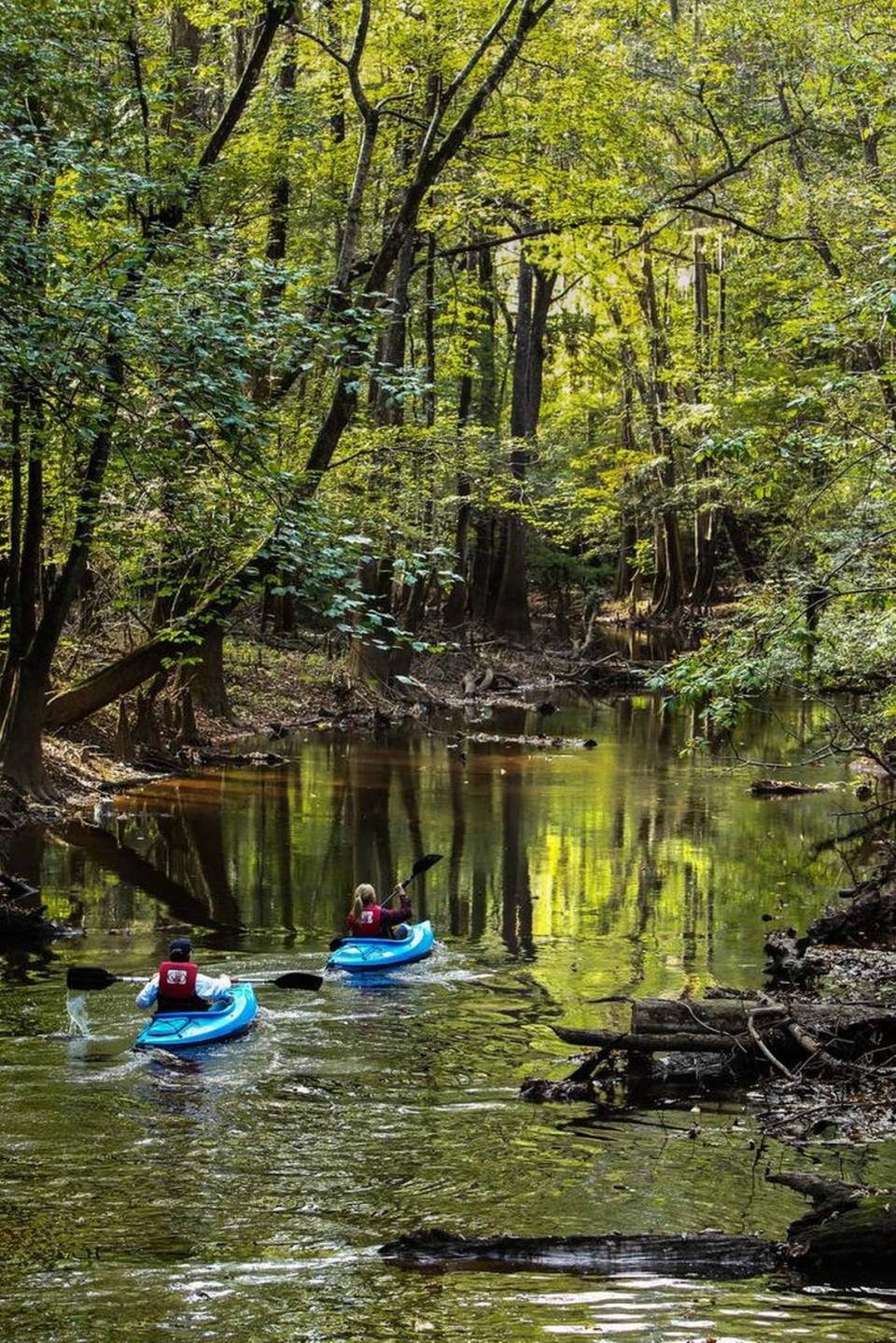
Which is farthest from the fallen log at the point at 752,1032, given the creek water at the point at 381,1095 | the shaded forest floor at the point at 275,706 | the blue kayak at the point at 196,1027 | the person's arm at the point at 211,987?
the shaded forest floor at the point at 275,706

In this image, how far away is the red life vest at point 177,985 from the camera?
10836mm

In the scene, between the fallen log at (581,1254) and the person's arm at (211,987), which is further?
the person's arm at (211,987)

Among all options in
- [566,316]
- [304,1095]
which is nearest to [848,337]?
[304,1095]

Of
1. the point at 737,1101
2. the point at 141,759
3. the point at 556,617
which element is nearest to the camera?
the point at 737,1101

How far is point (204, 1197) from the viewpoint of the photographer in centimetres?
782

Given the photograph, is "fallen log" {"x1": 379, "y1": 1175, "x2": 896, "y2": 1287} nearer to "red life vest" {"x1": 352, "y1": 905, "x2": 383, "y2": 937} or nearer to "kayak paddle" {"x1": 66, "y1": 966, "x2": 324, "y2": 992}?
"kayak paddle" {"x1": 66, "y1": 966, "x2": 324, "y2": 992}

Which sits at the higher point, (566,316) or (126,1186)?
(566,316)

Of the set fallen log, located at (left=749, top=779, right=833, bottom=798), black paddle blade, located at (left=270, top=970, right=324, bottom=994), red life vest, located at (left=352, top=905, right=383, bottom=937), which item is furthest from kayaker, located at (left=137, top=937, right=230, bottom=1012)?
fallen log, located at (left=749, top=779, right=833, bottom=798)

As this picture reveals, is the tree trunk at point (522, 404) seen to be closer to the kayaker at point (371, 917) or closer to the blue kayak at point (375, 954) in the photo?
the kayaker at point (371, 917)

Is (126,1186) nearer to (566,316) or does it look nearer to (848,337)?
(848,337)

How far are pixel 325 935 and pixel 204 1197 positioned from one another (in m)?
6.87

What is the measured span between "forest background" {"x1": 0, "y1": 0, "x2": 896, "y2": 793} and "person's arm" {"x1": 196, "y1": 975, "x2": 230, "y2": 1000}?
2.93m

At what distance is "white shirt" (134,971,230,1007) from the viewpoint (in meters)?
10.9

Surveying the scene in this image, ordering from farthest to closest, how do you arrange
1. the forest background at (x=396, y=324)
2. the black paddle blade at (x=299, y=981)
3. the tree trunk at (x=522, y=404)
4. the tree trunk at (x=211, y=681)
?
the tree trunk at (x=522, y=404) < the tree trunk at (x=211, y=681) < the black paddle blade at (x=299, y=981) < the forest background at (x=396, y=324)
